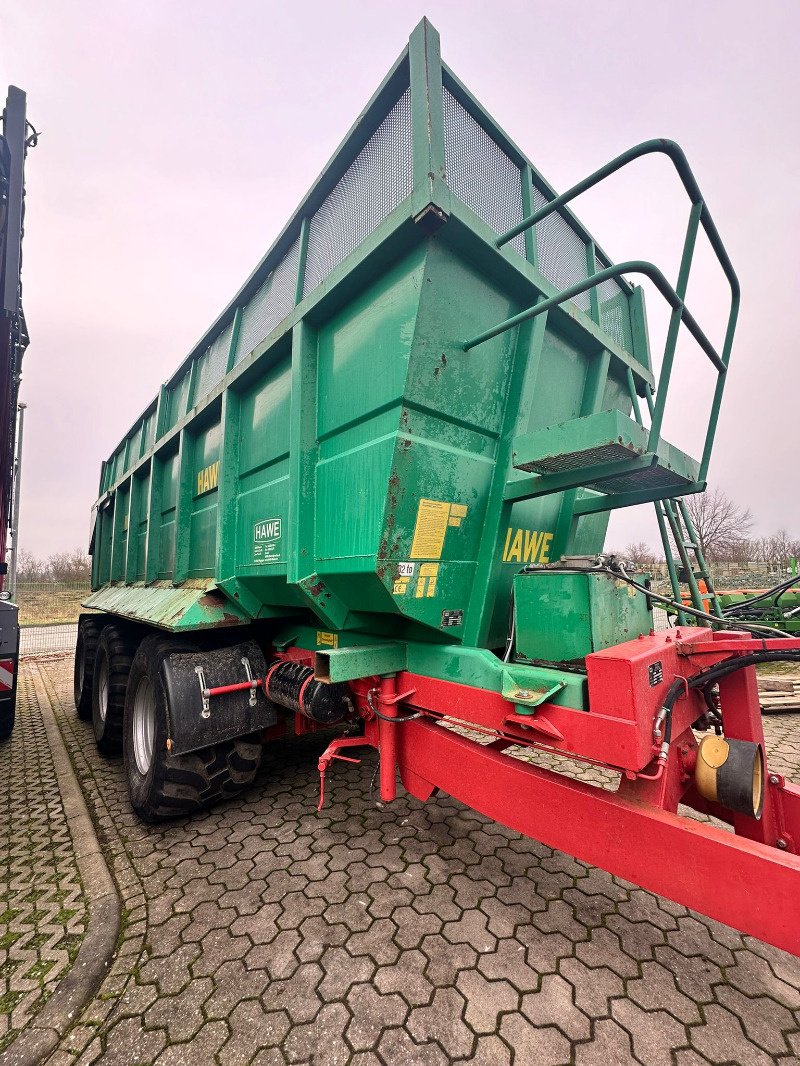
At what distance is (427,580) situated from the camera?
2152mm

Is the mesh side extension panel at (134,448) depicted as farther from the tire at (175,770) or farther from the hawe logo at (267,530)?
the hawe logo at (267,530)

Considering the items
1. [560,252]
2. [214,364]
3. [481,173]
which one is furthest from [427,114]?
[214,364]

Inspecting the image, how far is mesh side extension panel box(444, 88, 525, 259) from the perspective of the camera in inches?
80.0

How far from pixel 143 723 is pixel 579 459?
353 centimetres

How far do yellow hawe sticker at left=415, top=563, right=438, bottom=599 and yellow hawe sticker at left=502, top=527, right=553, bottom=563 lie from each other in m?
0.44

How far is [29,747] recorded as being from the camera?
4.87 meters

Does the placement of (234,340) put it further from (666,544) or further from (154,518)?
(666,544)

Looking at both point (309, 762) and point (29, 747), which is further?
point (29, 747)

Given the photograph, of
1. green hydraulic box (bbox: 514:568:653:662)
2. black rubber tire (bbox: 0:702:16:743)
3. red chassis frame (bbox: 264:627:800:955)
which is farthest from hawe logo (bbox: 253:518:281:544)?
black rubber tire (bbox: 0:702:16:743)

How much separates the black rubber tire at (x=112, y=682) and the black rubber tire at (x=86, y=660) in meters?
0.63

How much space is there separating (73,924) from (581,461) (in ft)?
10.4

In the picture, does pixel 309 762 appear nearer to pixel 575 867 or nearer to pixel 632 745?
pixel 575 867

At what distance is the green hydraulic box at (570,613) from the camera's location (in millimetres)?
1807

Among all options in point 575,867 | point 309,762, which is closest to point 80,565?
point 309,762
